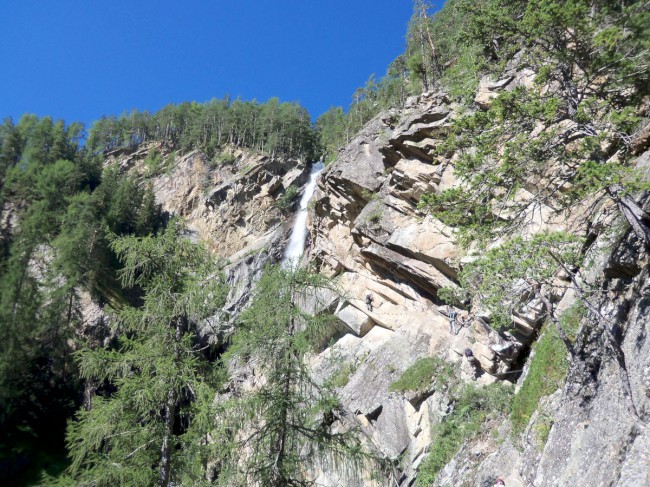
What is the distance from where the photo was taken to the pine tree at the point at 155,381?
7.11 metres

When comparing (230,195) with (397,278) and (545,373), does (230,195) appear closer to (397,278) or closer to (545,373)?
(397,278)

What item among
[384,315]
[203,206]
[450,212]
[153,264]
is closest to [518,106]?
[450,212]

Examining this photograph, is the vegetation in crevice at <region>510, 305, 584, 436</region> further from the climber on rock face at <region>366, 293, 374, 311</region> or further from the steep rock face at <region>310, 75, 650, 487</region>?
the climber on rock face at <region>366, 293, 374, 311</region>

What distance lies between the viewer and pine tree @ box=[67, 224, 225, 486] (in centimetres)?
711

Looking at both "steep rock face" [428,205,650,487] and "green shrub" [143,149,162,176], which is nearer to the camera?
"steep rock face" [428,205,650,487]

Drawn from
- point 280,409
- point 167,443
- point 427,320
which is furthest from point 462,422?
point 167,443

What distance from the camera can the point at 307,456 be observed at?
24.5 ft

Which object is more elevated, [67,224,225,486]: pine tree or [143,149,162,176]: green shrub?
[143,149,162,176]: green shrub

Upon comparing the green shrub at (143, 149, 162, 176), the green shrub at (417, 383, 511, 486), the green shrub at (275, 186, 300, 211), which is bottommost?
the green shrub at (417, 383, 511, 486)

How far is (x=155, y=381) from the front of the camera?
7.34 metres

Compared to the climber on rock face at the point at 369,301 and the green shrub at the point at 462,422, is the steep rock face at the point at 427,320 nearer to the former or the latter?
the climber on rock face at the point at 369,301

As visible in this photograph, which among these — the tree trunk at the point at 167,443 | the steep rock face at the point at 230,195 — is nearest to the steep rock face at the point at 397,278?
the tree trunk at the point at 167,443

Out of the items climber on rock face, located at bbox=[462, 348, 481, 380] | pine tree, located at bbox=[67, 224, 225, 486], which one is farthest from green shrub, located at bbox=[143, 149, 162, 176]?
pine tree, located at bbox=[67, 224, 225, 486]

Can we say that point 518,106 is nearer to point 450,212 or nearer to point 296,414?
point 450,212
